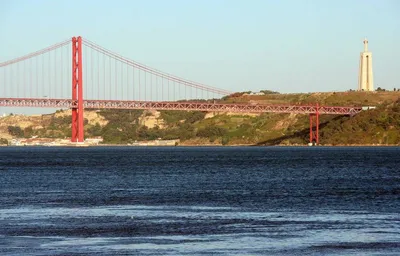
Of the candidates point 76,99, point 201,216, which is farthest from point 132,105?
point 201,216

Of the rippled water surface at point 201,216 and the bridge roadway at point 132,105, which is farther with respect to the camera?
the bridge roadway at point 132,105

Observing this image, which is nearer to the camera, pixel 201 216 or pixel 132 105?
pixel 201 216

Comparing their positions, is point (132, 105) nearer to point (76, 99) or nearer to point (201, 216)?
point (76, 99)

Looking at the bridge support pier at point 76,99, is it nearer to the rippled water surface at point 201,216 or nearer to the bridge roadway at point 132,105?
the bridge roadway at point 132,105

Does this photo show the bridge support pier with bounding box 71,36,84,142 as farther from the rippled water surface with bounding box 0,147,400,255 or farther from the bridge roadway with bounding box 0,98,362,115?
the rippled water surface with bounding box 0,147,400,255

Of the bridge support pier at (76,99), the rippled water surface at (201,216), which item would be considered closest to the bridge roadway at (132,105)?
the bridge support pier at (76,99)

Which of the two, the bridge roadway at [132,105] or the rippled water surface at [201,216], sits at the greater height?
the bridge roadway at [132,105]

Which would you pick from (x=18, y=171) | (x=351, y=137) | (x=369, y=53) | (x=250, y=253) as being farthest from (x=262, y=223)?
(x=369, y=53)

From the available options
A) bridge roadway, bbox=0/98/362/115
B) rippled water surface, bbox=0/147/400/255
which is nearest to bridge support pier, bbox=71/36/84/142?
bridge roadway, bbox=0/98/362/115

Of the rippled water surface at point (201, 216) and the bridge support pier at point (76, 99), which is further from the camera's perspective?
the bridge support pier at point (76, 99)
